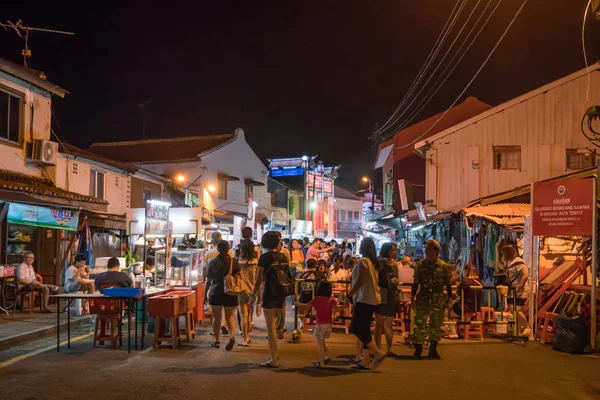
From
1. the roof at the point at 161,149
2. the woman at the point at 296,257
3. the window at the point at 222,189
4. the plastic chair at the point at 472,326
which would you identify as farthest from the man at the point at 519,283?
the window at the point at 222,189

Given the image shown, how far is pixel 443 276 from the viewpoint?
8.85m

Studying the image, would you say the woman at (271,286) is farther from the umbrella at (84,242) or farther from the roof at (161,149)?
the roof at (161,149)

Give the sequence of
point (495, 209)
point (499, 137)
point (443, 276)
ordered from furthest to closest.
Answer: point (499, 137)
point (495, 209)
point (443, 276)

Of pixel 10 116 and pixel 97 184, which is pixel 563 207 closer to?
pixel 10 116

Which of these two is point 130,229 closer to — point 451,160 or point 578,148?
point 451,160

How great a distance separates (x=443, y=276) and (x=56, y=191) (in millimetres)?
10950

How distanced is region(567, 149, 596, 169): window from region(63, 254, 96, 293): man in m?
15.2

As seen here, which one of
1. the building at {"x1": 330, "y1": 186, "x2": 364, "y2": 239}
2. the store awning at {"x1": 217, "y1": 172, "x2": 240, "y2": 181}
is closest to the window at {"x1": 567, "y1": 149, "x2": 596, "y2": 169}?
the store awning at {"x1": 217, "y1": 172, "x2": 240, "y2": 181}

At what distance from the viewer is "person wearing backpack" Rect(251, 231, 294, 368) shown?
26.7 ft

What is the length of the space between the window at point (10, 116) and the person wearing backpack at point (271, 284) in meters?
10.1

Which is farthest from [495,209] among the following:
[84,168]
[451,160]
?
[84,168]

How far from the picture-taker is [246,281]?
984 cm

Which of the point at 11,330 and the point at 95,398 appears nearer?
the point at 95,398

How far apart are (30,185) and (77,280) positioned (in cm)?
295
